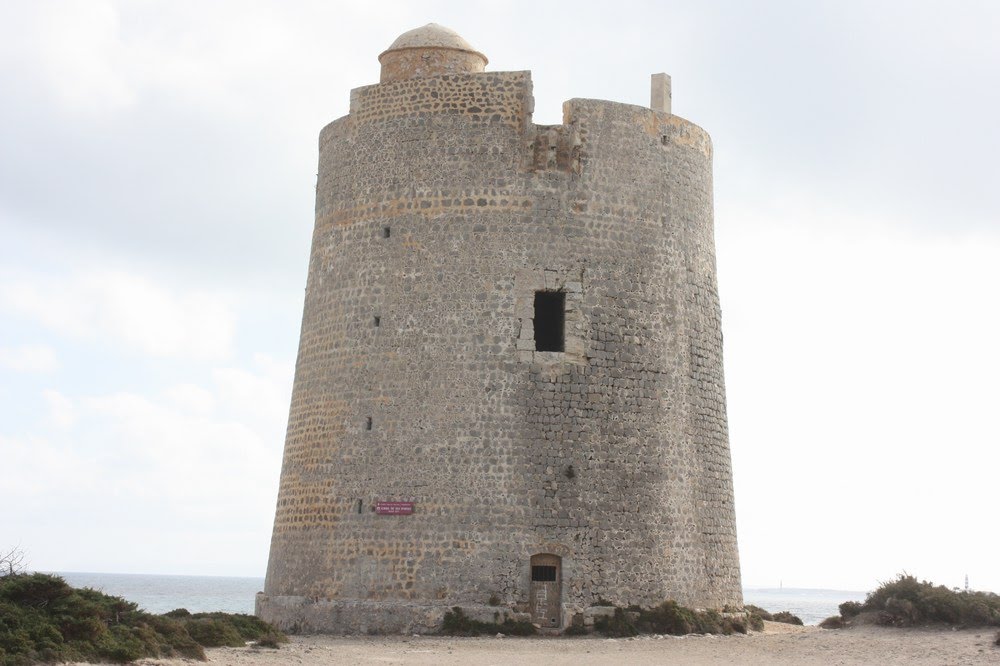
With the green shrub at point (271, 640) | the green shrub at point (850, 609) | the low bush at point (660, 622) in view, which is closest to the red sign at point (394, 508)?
the green shrub at point (271, 640)

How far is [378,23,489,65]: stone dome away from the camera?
2269 centimetres

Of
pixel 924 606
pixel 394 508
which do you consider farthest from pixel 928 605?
pixel 394 508

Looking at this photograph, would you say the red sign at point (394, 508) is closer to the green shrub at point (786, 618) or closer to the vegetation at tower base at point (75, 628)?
the vegetation at tower base at point (75, 628)

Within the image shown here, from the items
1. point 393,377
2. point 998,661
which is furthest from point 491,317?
point 998,661

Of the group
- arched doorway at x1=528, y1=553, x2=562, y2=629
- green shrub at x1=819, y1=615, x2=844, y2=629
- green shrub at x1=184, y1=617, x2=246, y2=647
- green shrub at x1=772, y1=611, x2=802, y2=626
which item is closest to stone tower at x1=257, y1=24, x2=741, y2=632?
arched doorway at x1=528, y1=553, x2=562, y2=629

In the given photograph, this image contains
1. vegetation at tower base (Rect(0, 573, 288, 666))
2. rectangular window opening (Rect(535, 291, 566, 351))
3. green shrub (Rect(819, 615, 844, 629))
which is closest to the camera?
vegetation at tower base (Rect(0, 573, 288, 666))

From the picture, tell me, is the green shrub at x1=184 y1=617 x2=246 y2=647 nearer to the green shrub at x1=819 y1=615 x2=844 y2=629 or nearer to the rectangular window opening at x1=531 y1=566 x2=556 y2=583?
the rectangular window opening at x1=531 y1=566 x2=556 y2=583

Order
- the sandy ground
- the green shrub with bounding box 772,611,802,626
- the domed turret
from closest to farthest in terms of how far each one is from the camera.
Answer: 1. the sandy ground
2. the domed turret
3. the green shrub with bounding box 772,611,802,626

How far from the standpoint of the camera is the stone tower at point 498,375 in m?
19.9

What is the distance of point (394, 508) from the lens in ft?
65.9

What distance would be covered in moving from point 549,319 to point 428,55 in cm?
511

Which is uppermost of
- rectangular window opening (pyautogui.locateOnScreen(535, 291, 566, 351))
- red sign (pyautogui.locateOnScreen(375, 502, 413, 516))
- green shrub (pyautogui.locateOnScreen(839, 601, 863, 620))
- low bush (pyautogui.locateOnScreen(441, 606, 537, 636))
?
rectangular window opening (pyautogui.locateOnScreen(535, 291, 566, 351))

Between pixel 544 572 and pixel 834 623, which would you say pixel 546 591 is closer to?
pixel 544 572

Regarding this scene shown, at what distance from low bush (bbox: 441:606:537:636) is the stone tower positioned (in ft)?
0.71
